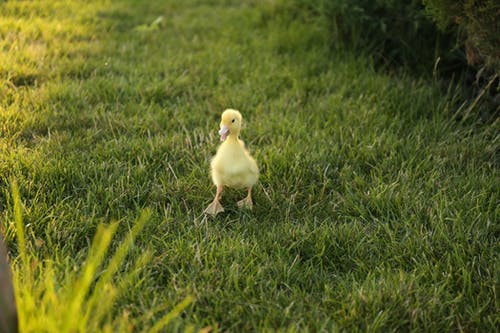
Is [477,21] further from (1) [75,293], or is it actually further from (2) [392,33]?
(1) [75,293]

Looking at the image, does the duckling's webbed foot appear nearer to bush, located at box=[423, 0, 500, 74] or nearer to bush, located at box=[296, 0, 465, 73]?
bush, located at box=[423, 0, 500, 74]

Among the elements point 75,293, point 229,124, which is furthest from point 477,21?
point 75,293

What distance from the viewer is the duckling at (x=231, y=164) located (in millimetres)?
2781

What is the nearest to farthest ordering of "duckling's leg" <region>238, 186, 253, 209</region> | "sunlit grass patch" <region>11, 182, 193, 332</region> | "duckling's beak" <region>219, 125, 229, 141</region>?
"sunlit grass patch" <region>11, 182, 193, 332</region> < "duckling's beak" <region>219, 125, 229, 141</region> < "duckling's leg" <region>238, 186, 253, 209</region>

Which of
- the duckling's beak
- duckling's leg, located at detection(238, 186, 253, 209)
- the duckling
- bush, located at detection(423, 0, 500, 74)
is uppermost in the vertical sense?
bush, located at detection(423, 0, 500, 74)

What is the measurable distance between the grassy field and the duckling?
0.15 metres

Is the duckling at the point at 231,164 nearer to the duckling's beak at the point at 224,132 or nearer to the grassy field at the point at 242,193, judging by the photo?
the duckling's beak at the point at 224,132

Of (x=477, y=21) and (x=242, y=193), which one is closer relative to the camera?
(x=242, y=193)

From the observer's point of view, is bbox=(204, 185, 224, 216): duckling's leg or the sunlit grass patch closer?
the sunlit grass patch

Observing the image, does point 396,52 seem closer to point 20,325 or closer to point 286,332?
point 286,332

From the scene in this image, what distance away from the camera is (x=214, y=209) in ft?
9.30

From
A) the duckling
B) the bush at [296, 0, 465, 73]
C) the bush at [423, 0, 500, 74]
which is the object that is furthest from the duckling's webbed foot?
the bush at [296, 0, 465, 73]

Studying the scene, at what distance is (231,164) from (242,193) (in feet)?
1.20

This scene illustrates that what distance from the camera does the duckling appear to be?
2781 millimetres
